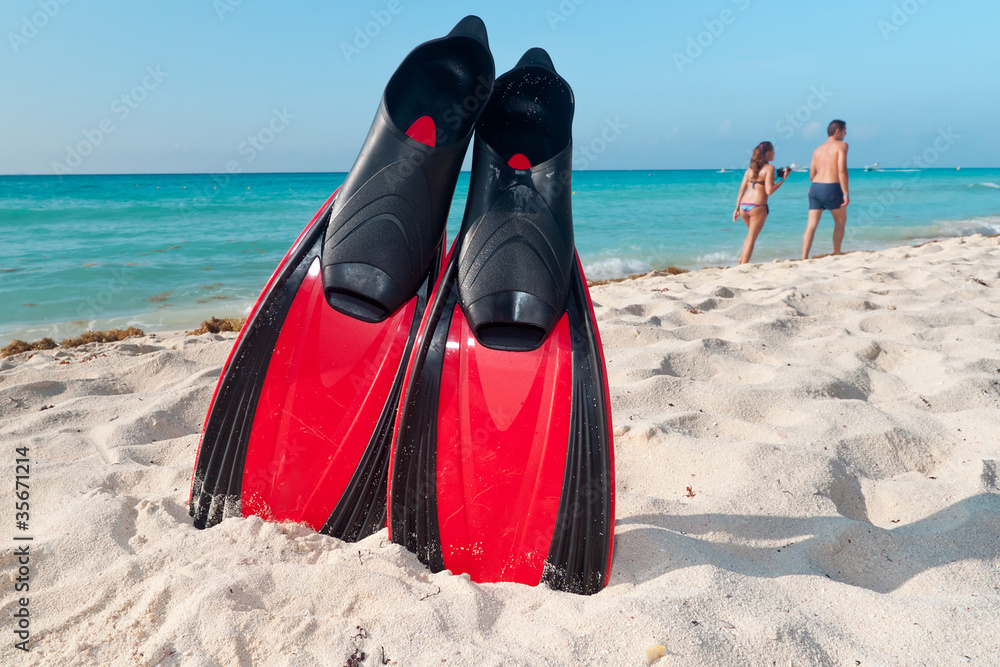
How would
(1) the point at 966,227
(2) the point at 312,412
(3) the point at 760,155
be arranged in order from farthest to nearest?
(1) the point at 966,227
(3) the point at 760,155
(2) the point at 312,412

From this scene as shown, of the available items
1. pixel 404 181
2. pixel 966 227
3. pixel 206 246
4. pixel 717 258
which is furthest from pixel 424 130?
pixel 966 227

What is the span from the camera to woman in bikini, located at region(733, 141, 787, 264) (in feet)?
20.8

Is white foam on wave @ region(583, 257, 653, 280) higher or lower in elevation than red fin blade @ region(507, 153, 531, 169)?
lower

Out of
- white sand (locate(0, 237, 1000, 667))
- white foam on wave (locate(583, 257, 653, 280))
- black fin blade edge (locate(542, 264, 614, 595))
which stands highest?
black fin blade edge (locate(542, 264, 614, 595))

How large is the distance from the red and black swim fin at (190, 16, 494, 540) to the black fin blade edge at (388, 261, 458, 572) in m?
0.13

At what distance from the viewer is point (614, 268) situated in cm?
776

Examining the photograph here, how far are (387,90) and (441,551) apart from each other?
1130 mm

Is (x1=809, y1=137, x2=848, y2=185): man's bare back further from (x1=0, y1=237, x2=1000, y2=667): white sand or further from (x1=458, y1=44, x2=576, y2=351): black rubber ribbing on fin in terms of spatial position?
(x1=458, y1=44, x2=576, y2=351): black rubber ribbing on fin

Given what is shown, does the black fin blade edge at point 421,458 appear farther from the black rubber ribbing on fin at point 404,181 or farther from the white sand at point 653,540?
the black rubber ribbing on fin at point 404,181

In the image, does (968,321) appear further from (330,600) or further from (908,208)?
(908,208)

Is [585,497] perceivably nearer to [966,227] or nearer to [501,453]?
[501,453]

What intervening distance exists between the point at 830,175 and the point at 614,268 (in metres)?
2.65

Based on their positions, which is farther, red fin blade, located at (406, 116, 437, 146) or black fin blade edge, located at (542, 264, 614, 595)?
red fin blade, located at (406, 116, 437, 146)

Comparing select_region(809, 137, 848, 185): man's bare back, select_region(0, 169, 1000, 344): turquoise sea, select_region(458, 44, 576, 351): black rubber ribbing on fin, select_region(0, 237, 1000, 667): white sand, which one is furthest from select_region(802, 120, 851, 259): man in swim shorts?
select_region(458, 44, 576, 351): black rubber ribbing on fin
